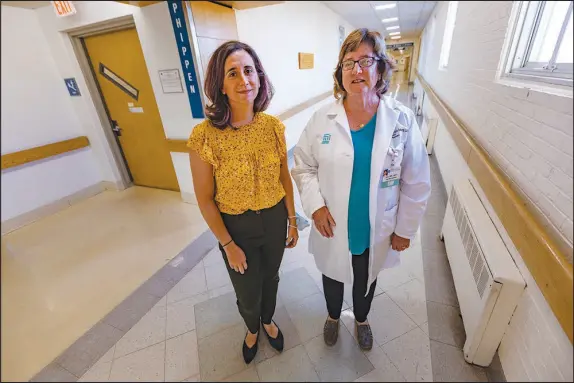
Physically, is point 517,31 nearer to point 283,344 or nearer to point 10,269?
point 283,344

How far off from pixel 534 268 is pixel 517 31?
152 cm

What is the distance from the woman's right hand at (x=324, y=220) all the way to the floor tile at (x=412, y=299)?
759 millimetres

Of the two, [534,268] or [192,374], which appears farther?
[534,268]

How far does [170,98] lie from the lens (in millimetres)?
2555

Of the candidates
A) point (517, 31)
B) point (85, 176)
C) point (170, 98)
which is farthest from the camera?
point (170, 98)

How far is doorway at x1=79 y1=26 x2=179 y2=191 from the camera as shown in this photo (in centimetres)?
249

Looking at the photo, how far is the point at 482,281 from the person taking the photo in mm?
1130

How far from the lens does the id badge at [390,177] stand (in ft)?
3.11

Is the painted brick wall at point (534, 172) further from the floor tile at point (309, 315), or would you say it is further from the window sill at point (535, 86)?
the floor tile at point (309, 315)

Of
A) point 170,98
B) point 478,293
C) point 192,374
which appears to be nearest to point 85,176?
point 192,374

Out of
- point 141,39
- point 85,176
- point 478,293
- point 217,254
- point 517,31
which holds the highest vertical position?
point 141,39

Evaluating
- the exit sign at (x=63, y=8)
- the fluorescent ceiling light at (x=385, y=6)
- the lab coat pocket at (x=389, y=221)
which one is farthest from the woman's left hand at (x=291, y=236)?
the fluorescent ceiling light at (x=385, y=6)

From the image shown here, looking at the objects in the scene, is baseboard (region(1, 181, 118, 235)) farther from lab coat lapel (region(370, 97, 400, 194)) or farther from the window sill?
the window sill

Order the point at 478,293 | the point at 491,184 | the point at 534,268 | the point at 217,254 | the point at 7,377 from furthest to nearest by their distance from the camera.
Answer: the point at 217,254 < the point at 491,184 < the point at 478,293 < the point at 534,268 < the point at 7,377
